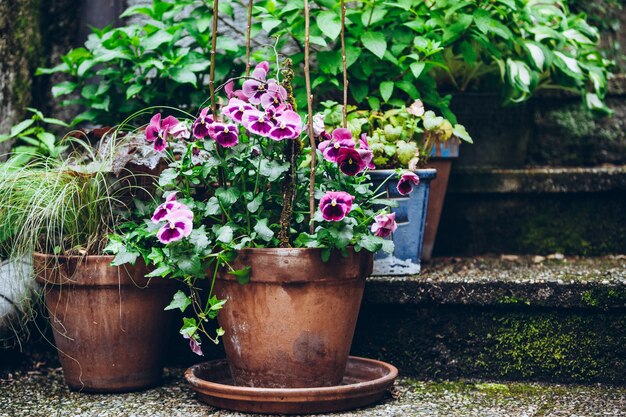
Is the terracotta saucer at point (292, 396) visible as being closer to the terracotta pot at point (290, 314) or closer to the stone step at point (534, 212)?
the terracotta pot at point (290, 314)

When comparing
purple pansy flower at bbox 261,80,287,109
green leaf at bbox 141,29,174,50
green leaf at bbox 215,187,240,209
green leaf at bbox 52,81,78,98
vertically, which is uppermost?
green leaf at bbox 141,29,174,50

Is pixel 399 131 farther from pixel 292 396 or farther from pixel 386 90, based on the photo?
pixel 292 396

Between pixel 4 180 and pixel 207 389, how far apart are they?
0.73m

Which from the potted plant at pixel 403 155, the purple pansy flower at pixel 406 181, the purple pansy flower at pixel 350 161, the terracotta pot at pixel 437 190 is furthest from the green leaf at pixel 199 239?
the terracotta pot at pixel 437 190

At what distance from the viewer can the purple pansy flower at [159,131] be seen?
5.80 feet

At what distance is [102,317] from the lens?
1.86m

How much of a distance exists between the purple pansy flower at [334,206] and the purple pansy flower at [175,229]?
0.93 ft

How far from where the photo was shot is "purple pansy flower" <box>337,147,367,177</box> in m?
1.67

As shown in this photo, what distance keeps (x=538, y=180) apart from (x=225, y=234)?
1254 millimetres

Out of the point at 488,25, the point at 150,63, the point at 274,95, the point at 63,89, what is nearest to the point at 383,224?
the point at 274,95

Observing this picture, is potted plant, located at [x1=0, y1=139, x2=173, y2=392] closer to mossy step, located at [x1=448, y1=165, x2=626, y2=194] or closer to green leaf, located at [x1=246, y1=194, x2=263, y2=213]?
green leaf, located at [x1=246, y1=194, x2=263, y2=213]

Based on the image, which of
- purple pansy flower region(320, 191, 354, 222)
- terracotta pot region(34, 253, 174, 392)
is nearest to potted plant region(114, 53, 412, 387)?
purple pansy flower region(320, 191, 354, 222)

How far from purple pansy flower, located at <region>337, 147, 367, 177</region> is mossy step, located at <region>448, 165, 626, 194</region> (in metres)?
0.95

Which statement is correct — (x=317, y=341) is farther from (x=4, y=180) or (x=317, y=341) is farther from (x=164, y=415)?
(x=4, y=180)
